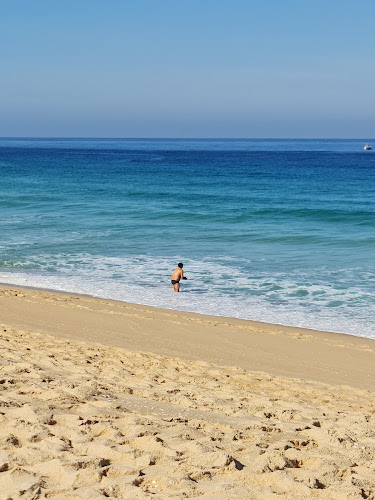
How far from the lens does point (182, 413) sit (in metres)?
6.72

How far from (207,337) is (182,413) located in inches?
198

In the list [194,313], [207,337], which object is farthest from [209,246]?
[207,337]

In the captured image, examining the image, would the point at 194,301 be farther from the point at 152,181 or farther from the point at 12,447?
the point at 152,181

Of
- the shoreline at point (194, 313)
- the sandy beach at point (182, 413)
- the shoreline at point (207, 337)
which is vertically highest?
the sandy beach at point (182, 413)

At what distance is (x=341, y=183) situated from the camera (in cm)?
4828

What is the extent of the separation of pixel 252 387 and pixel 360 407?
1456mm

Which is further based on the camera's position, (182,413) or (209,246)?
(209,246)

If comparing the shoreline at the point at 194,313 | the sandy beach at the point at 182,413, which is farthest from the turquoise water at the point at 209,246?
the sandy beach at the point at 182,413

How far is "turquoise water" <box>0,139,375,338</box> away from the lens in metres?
15.3

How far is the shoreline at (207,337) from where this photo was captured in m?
10.2

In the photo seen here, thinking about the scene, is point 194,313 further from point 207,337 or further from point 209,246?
point 209,246

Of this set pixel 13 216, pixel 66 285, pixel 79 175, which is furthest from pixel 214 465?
pixel 79 175

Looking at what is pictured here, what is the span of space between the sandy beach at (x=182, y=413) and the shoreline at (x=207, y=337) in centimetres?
5

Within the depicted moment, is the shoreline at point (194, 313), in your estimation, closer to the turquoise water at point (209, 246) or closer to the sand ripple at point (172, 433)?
the turquoise water at point (209, 246)
